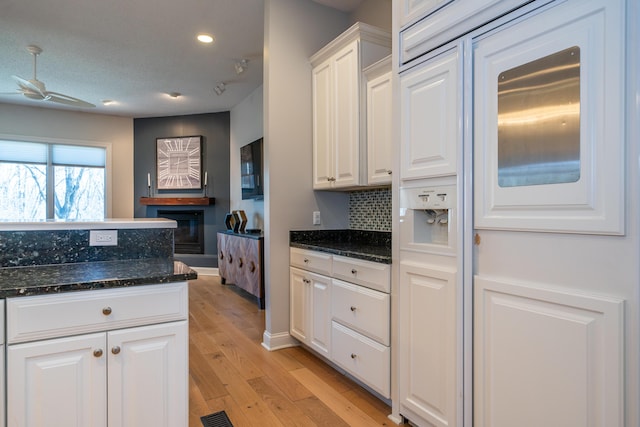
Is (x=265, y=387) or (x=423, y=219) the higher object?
(x=423, y=219)

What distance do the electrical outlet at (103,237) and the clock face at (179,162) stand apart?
15.4 feet

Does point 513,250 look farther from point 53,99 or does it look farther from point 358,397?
point 53,99

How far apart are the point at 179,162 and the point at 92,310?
545 centimetres

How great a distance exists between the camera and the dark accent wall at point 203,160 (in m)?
6.24

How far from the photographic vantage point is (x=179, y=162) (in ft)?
21.0

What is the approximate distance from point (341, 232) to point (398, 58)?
162 cm

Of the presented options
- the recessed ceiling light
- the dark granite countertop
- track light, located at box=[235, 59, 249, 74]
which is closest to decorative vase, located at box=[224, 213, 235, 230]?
track light, located at box=[235, 59, 249, 74]

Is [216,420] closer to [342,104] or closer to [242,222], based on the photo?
[342,104]

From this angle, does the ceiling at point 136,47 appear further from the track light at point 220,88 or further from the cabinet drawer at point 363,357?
the cabinet drawer at point 363,357

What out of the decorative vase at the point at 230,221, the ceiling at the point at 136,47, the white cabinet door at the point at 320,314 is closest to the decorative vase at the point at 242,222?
the decorative vase at the point at 230,221

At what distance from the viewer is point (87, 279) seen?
138 centimetres

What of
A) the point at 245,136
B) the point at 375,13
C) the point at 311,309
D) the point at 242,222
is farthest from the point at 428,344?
the point at 245,136

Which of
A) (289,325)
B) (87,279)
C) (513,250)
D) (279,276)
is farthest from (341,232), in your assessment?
(87,279)

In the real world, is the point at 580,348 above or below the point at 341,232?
below
